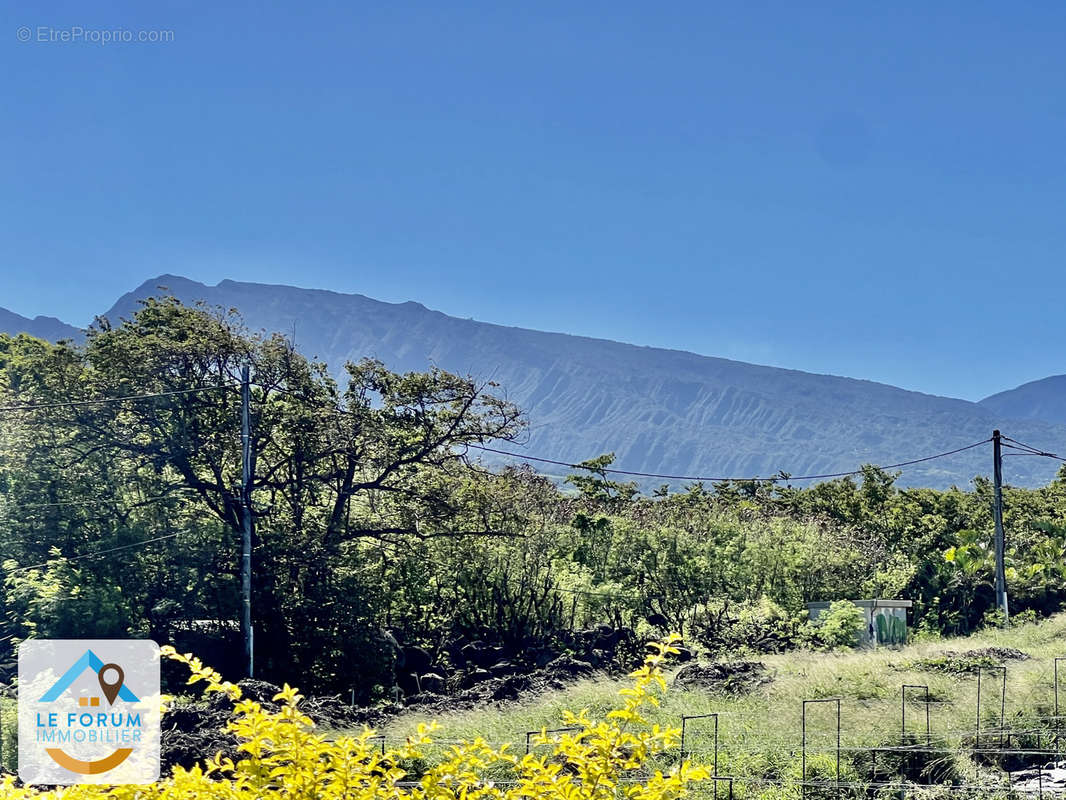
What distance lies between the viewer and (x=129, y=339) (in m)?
22.8

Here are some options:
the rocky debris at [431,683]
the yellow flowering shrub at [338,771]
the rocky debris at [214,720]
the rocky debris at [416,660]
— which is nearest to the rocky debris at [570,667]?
the rocky debris at [431,683]

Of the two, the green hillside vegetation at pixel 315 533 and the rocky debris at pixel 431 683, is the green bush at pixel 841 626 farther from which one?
the rocky debris at pixel 431 683

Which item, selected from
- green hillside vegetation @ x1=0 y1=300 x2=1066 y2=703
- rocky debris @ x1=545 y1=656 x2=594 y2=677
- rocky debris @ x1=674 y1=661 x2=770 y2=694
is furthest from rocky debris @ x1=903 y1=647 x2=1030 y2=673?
rocky debris @ x1=545 y1=656 x2=594 y2=677

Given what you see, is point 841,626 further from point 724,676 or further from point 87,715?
point 87,715

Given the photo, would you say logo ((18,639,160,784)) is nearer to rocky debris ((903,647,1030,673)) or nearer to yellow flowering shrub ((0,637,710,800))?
yellow flowering shrub ((0,637,710,800))

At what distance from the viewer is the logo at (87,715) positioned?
20.0 feet

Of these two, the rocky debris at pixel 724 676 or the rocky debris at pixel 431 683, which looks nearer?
the rocky debris at pixel 724 676

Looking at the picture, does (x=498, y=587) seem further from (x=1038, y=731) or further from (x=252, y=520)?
(x=1038, y=731)

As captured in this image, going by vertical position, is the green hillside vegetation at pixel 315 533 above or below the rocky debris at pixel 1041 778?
above

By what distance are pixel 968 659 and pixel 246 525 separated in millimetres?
13982

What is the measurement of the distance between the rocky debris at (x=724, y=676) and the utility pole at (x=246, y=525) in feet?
27.7

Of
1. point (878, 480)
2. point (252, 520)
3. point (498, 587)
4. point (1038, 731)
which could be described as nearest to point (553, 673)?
point (498, 587)

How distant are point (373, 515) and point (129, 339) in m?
6.60

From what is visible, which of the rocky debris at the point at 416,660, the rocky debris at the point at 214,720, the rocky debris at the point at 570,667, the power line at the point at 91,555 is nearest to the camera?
the rocky debris at the point at 214,720
